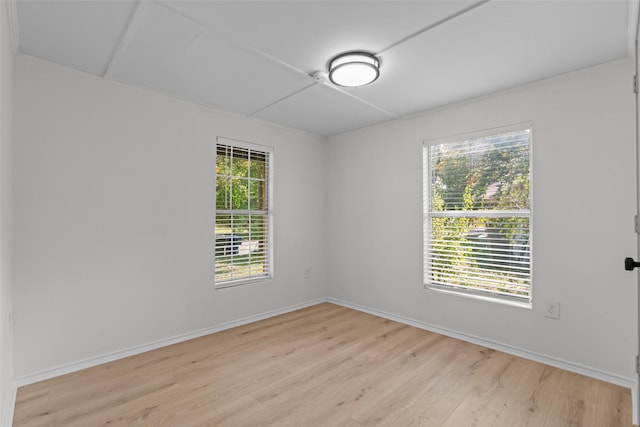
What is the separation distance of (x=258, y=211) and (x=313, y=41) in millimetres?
2157

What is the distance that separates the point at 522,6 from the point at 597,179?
4.91 feet

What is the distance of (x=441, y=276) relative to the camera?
3.42m

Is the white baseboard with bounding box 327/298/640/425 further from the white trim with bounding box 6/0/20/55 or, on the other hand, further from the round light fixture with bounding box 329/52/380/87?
the white trim with bounding box 6/0/20/55

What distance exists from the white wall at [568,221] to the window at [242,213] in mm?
1674

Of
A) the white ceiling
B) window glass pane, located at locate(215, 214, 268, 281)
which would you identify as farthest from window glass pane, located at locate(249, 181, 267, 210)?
the white ceiling

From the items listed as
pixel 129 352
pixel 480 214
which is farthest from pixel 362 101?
pixel 129 352

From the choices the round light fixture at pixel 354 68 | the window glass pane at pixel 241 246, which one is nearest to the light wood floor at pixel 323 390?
the window glass pane at pixel 241 246

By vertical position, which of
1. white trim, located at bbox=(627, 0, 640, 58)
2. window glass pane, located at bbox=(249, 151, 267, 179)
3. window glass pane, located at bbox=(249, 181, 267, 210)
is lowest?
window glass pane, located at bbox=(249, 181, 267, 210)

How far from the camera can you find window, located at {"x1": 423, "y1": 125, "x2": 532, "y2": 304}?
286 cm

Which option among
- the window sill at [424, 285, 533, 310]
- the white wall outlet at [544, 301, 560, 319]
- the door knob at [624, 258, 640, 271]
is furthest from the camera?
the window sill at [424, 285, 533, 310]

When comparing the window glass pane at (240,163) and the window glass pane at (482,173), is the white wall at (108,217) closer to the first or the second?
the window glass pane at (240,163)

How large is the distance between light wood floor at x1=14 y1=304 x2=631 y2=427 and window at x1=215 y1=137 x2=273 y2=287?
86 cm

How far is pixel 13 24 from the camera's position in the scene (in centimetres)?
192

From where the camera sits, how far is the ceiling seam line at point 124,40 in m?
1.84
